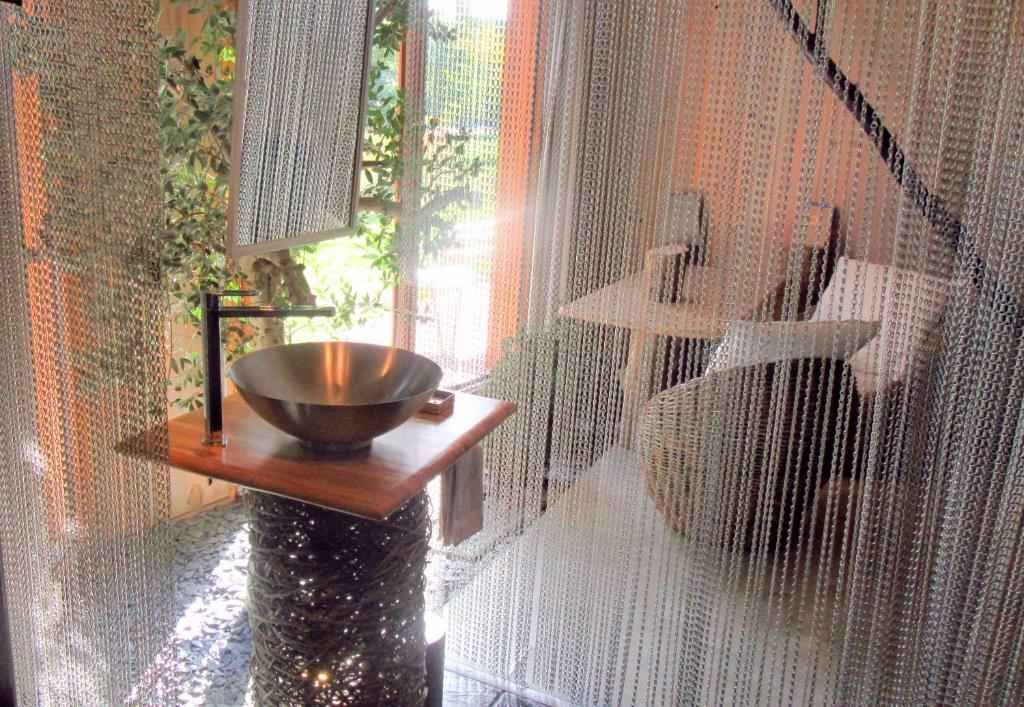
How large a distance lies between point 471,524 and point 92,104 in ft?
3.36

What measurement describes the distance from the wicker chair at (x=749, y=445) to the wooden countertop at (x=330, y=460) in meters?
0.38

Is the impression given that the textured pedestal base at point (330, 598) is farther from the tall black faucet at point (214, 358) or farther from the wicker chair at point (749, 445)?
the wicker chair at point (749, 445)

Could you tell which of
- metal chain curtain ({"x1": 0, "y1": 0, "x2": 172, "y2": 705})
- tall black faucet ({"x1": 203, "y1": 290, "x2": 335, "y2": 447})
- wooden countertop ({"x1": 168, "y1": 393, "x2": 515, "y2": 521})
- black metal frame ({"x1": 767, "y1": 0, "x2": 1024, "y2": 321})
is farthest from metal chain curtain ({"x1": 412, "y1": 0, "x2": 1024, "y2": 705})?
metal chain curtain ({"x1": 0, "y1": 0, "x2": 172, "y2": 705})

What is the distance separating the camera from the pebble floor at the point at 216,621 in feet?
6.66

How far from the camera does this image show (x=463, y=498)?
175cm

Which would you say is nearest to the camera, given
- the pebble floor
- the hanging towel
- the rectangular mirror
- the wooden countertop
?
the wooden countertop

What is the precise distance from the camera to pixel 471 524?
1.75 meters

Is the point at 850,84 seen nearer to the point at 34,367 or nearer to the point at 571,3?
the point at 571,3

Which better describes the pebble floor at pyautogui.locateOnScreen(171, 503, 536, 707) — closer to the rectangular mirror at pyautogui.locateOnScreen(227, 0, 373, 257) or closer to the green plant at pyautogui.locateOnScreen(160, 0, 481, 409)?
the green plant at pyautogui.locateOnScreen(160, 0, 481, 409)

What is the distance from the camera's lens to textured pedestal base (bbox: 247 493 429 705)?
1.41 metres

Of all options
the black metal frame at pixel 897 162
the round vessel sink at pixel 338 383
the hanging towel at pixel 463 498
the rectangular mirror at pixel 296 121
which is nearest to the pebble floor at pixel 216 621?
the hanging towel at pixel 463 498

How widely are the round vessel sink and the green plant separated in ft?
1.49

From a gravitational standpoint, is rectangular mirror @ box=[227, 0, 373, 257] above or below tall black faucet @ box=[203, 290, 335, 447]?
above

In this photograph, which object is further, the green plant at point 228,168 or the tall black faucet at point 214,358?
the green plant at point 228,168
